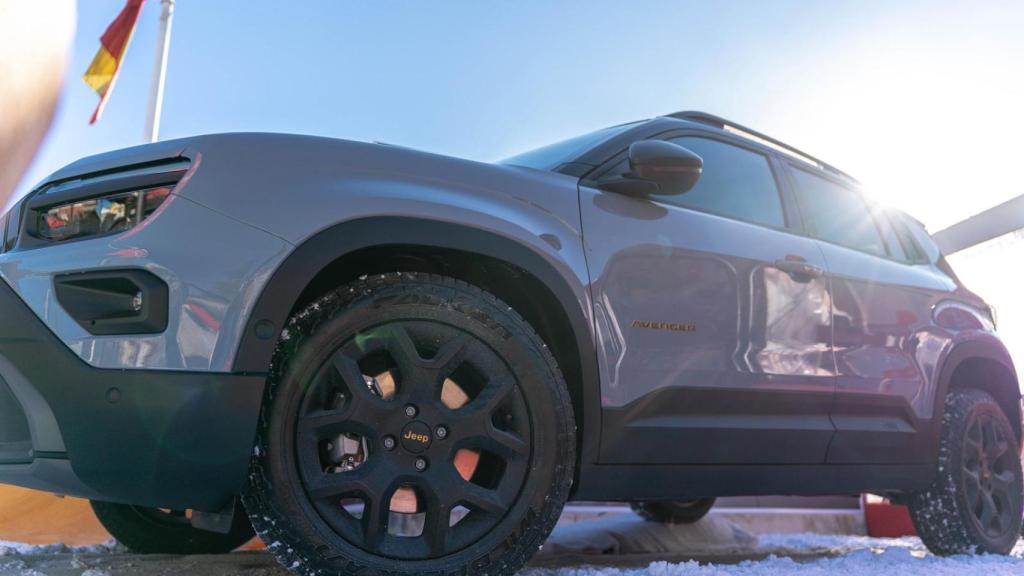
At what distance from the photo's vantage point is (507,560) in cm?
206

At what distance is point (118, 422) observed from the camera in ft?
5.92

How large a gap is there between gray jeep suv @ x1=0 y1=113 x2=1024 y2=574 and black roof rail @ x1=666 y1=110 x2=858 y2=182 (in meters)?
0.47

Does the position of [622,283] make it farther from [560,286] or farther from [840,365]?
[840,365]

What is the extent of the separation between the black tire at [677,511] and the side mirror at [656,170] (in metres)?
2.80

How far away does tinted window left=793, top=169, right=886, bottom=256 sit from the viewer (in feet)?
11.2

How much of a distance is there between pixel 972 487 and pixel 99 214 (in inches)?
144

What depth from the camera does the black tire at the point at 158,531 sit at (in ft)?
9.25

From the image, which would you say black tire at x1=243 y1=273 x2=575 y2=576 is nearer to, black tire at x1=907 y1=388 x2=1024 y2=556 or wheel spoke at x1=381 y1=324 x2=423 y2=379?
wheel spoke at x1=381 y1=324 x2=423 y2=379

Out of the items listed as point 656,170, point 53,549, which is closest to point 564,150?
point 656,170

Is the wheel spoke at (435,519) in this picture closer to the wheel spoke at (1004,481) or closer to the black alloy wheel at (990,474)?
the black alloy wheel at (990,474)

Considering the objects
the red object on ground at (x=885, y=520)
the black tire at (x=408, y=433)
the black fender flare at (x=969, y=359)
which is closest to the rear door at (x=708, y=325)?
the black tire at (x=408, y=433)

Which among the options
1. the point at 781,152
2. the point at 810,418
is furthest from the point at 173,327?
the point at 781,152

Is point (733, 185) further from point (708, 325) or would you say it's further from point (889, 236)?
point (889, 236)

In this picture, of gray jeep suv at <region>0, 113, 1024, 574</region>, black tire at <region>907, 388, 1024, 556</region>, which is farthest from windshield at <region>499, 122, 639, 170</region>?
black tire at <region>907, 388, 1024, 556</region>
